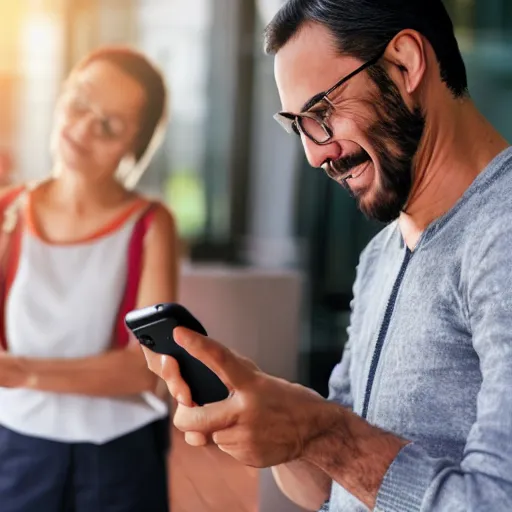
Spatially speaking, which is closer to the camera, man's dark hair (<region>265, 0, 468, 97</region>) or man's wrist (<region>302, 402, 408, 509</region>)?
man's wrist (<region>302, 402, 408, 509</region>)

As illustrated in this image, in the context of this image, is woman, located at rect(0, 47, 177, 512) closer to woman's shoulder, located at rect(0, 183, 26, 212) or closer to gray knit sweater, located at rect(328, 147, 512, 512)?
woman's shoulder, located at rect(0, 183, 26, 212)

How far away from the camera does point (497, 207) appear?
761mm

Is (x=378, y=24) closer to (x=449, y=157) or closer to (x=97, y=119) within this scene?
(x=449, y=157)

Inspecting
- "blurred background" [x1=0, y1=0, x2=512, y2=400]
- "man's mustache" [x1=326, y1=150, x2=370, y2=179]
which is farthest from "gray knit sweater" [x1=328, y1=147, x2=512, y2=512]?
"blurred background" [x1=0, y1=0, x2=512, y2=400]

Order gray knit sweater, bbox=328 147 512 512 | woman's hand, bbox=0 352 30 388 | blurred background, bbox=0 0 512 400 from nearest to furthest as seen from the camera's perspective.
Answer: gray knit sweater, bbox=328 147 512 512 → woman's hand, bbox=0 352 30 388 → blurred background, bbox=0 0 512 400

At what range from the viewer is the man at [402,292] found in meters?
0.69

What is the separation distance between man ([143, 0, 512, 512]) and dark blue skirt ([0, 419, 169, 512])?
0.38m

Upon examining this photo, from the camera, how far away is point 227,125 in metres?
4.05

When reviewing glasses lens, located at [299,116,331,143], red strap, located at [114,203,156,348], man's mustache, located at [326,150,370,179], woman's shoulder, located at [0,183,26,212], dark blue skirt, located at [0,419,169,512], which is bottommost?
dark blue skirt, located at [0,419,169,512]

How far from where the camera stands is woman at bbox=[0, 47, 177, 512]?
127 centimetres

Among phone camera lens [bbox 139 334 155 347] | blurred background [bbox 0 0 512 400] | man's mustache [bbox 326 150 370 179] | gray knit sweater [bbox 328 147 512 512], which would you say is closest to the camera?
gray knit sweater [bbox 328 147 512 512]

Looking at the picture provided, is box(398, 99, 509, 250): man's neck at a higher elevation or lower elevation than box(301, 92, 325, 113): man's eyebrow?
lower

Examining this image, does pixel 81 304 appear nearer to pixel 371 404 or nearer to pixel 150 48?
pixel 371 404

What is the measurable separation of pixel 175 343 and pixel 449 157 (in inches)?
14.4
